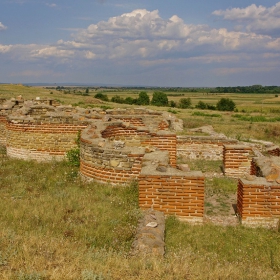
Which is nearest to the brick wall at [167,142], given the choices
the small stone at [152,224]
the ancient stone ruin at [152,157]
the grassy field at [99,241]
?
the ancient stone ruin at [152,157]

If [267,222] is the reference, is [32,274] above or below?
above

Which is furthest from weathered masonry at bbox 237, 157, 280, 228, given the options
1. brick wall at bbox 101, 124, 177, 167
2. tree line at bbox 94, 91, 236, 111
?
tree line at bbox 94, 91, 236, 111

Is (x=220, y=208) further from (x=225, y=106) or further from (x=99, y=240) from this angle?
(x=225, y=106)

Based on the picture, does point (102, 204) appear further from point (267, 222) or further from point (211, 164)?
point (211, 164)

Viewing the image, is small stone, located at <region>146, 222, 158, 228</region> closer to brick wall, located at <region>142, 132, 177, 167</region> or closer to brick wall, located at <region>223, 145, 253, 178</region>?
brick wall, located at <region>142, 132, 177, 167</region>

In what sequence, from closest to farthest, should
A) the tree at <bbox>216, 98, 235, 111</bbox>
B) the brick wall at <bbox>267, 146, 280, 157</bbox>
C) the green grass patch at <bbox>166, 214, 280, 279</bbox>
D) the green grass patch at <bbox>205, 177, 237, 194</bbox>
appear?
1. the green grass patch at <bbox>166, 214, 280, 279</bbox>
2. the green grass patch at <bbox>205, 177, 237, 194</bbox>
3. the brick wall at <bbox>267, 146, 280, 157</bbox>
4. the tree at <bbox>216, 98, 235, 111</bbox>

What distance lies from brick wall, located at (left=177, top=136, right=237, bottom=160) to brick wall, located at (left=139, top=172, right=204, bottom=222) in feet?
19.3

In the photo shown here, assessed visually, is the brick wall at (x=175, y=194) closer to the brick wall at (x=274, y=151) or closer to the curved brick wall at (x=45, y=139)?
the curved brick wall at (x=45, y=139)

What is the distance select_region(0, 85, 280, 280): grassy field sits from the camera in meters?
3.31

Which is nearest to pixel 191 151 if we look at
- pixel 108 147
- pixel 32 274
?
pixel 108 147

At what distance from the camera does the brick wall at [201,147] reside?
1123 centimetres

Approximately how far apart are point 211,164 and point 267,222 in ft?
17.2

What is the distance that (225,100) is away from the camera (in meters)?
51.6

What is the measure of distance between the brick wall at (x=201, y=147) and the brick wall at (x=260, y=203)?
19.0 ft
